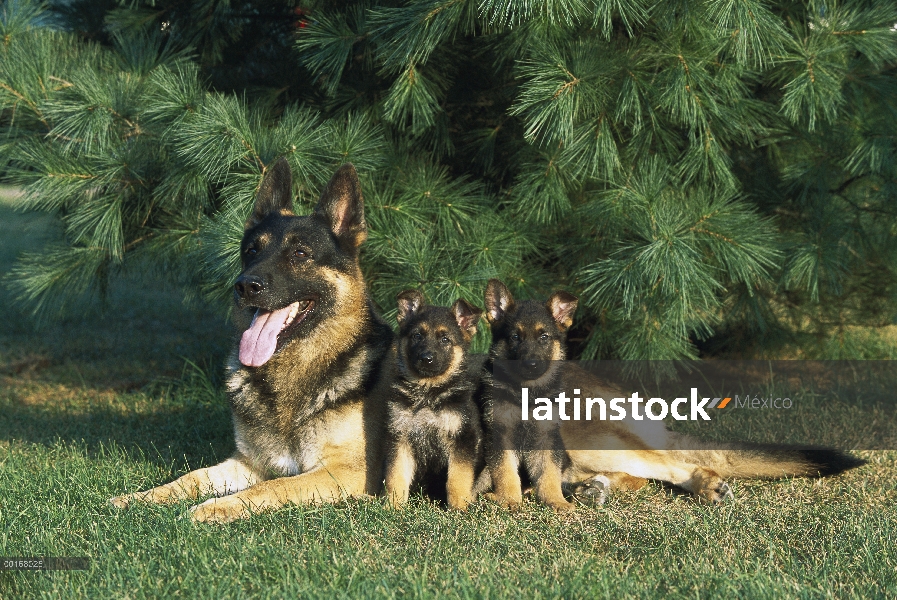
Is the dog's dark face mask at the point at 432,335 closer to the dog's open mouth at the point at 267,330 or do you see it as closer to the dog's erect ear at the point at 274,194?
the dog's open mouth at the point at 267,330

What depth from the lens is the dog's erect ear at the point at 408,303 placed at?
4.60 metres

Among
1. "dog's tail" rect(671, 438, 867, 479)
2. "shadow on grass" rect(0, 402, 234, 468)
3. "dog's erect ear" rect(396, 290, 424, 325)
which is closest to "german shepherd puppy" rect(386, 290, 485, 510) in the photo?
"dog's erect ear" rect(396, 290, 424, 325)

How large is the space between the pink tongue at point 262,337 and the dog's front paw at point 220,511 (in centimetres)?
71

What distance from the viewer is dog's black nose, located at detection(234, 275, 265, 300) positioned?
4.26 m

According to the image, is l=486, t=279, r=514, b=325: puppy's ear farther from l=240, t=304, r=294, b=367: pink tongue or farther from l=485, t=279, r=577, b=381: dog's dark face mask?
l=240, t=304, r=294, b=367: pink tongue

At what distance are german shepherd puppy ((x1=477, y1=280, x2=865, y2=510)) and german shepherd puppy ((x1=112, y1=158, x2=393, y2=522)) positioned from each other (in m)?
0.68

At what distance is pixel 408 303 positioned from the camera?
463 cm

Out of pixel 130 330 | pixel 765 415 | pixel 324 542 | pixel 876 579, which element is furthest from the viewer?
pixel 130 330

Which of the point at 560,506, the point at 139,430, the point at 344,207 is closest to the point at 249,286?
the point at 344,207

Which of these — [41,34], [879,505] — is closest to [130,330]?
[41,34]

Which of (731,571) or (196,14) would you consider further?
(196,14)

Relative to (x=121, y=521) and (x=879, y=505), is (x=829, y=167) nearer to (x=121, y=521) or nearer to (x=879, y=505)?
(x=879, y=505)

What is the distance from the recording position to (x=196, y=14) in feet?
21.0

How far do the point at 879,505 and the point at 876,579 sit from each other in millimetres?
1114
